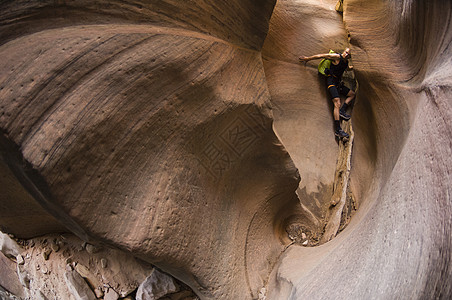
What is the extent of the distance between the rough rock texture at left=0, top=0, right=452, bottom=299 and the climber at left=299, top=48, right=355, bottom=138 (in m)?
0.47

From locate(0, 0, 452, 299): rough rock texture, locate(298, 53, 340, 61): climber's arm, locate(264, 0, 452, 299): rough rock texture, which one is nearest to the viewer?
locate(264, 0, 452, 299): rough rock texture

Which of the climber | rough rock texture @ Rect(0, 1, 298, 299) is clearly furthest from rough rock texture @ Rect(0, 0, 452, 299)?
the climber

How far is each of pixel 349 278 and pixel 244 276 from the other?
649 mm

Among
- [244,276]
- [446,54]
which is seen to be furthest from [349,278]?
[446,54]

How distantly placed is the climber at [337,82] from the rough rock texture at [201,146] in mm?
470

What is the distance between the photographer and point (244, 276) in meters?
1.58

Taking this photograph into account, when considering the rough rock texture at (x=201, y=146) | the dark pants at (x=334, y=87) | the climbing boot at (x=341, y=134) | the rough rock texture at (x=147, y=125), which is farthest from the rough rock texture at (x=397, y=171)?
the rough rock texture at (x=147, y=125)

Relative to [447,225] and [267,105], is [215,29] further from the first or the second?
[447,225]

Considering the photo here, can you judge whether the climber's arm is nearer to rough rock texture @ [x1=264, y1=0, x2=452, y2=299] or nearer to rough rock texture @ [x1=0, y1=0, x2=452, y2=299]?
rough rock texture @ [x1=264, y1=0, x2=452, y2=299]

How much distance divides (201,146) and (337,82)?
5.46ft

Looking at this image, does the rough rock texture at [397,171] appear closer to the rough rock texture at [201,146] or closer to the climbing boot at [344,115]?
the rough rock texture at [201,146]

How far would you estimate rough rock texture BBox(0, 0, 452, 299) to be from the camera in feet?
3.20

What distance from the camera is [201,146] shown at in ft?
4.64

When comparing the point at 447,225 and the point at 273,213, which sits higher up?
the point at 447,225
